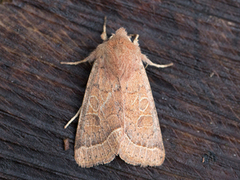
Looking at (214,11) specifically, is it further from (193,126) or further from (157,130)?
(157,130)

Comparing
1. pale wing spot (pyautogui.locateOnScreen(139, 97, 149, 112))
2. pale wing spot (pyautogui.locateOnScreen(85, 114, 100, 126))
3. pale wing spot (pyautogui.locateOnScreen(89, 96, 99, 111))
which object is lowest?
pale wing spot (pyautogui.locateOnScreen(85, 114, 100, 126))

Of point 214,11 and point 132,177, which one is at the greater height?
point 214,11

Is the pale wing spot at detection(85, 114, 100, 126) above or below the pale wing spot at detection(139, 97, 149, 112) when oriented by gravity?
below

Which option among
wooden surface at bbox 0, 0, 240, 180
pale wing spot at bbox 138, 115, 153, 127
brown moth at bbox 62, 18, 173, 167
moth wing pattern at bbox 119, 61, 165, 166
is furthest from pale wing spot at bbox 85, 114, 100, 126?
pale wing spot at bbox 138, 115, 153, 127

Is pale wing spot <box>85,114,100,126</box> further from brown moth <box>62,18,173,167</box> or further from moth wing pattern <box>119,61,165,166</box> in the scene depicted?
moth wing pattern <box>119,61,165,166</box>

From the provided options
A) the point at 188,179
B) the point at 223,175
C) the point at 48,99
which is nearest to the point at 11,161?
the point at 48,99

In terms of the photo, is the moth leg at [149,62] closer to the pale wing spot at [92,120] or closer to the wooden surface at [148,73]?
the wooden surface at [148,73]

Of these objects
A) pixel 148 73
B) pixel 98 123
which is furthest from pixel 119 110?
pixel 148 73
